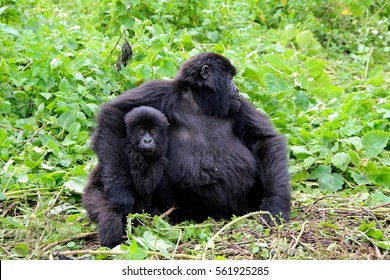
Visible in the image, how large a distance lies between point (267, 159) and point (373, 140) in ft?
4.35

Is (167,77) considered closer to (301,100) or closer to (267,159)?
(301,100)

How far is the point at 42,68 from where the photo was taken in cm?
732

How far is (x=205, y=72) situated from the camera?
243 inches

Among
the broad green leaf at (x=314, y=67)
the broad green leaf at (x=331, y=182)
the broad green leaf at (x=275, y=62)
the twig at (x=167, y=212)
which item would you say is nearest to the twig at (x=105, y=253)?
the twig at (x=167, y=212)

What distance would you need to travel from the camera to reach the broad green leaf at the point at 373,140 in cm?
698

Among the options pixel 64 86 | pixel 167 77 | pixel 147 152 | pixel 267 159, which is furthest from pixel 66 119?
pixel 267 159

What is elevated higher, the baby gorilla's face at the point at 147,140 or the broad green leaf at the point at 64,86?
the baby gorilla's face at the point at 147,140

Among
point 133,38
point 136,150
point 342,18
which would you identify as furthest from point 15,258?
point 342,18

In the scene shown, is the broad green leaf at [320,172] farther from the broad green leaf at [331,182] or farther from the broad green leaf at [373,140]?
the broad green leaf at [373,140]

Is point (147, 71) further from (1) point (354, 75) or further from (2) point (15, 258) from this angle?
(1) point (354, 75)

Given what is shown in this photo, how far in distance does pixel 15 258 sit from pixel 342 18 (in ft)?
24.6

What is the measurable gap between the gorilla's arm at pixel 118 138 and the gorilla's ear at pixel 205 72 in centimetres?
27

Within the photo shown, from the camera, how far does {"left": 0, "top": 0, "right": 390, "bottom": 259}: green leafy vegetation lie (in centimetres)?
549

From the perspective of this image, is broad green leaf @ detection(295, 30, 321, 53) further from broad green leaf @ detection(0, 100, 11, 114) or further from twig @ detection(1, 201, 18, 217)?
twig @ detection(1, 201, 18, 217)
